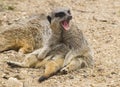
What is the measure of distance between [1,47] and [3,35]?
0.25 meters

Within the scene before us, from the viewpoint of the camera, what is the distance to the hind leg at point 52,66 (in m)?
5.90

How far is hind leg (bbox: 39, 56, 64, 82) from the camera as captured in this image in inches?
232

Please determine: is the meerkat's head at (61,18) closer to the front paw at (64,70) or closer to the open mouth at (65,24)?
the open mouth at (65,24)

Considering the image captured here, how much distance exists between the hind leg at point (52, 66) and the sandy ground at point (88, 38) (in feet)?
0.23

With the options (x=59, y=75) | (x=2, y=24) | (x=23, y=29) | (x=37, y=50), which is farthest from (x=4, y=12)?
(x=59, y=75)

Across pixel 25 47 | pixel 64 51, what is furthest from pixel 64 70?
pixel 25 47

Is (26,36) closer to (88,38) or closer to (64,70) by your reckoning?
(88,38)

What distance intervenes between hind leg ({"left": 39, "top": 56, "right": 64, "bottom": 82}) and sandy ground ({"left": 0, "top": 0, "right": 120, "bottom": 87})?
0.07 m

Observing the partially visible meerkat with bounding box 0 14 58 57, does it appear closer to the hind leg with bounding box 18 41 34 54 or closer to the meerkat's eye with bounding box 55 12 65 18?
the hind leg with bounding box 18 41 34 54

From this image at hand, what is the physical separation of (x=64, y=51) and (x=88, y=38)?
5.00ft

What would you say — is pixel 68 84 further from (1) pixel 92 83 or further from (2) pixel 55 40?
(2) pixel 55 40

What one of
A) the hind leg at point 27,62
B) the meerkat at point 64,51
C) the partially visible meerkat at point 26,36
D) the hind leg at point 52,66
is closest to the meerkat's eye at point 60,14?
the meerkat at point 64,51

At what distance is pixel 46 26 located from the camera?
741 cm

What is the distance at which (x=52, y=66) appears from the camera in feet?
19.8
